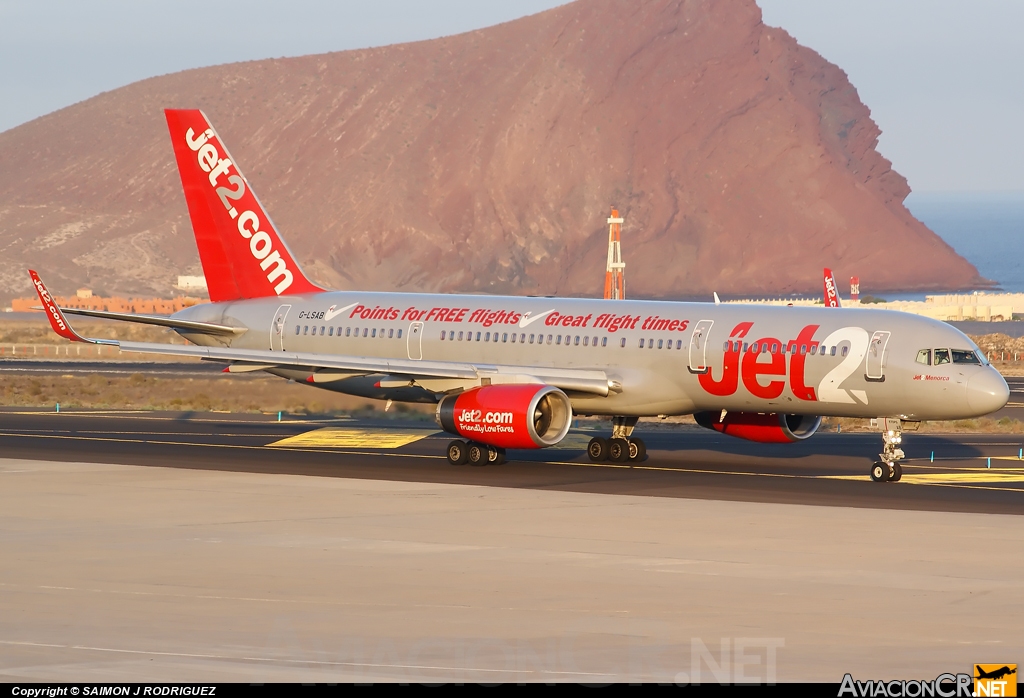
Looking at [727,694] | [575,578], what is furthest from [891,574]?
[727,694]

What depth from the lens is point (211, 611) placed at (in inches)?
738

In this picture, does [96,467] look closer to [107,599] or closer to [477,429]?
[477,429]

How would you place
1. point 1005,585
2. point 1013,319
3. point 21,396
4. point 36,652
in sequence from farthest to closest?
point 1013,319 → point 21,396 → point 1005,585 → point 36,652

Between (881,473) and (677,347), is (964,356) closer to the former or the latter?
(881,473)

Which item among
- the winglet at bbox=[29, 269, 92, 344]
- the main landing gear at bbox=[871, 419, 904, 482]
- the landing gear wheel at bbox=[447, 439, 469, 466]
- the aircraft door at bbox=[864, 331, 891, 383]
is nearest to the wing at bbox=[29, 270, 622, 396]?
the winglet at bbox=[29, 269, 92, 344]

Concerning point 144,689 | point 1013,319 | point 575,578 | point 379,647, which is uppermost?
point 1013,319

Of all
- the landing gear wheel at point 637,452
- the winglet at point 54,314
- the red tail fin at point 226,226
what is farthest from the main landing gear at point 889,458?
the winglet at point 54,314

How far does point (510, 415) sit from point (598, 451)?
479 centimetres

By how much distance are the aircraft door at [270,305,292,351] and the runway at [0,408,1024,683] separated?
434 centimetres

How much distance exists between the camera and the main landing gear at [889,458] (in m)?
35.2

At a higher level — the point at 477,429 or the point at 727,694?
the point at 477,429

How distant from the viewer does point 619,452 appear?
4000 centimetres

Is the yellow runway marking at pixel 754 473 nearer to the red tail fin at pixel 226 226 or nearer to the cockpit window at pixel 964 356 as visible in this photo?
the cockpit window at pixel 964 356

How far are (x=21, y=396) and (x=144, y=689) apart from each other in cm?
5276
